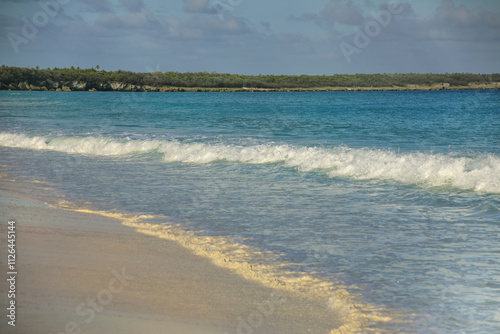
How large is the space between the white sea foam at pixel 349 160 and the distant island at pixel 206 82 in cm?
12185

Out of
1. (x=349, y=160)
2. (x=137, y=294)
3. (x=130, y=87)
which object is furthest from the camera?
(x=130, y=87)

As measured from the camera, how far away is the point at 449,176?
39.0 feet

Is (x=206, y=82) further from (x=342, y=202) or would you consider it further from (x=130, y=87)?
(x=342, y=202)

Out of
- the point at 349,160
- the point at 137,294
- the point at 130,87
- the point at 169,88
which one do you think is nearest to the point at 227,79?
the point at 169,88

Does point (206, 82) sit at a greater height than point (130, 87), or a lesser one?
greater

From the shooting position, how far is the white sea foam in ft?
38.4

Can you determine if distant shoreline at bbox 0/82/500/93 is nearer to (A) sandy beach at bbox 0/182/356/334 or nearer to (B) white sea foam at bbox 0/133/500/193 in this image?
(B) white sea foam at bbox 0/133/500/193

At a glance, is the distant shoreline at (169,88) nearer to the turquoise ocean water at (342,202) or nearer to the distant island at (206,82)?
the distant island at (206,82)

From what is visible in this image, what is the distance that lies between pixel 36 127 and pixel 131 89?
376ft

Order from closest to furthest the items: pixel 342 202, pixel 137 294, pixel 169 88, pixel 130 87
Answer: pixel 137 294 < pixel 342 202 < pixel 130 87 < pixel 169 88

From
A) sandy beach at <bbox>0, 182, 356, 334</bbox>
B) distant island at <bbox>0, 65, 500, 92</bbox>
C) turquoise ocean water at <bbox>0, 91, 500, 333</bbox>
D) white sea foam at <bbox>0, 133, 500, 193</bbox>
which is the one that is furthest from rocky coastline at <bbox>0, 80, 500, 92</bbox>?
sandy beach at <bbox>0, 182, 356, 334</bbox>

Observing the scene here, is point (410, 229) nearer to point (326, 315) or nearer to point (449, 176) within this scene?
point (326, 315)

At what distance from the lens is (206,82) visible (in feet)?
521

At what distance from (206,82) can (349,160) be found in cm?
14789
